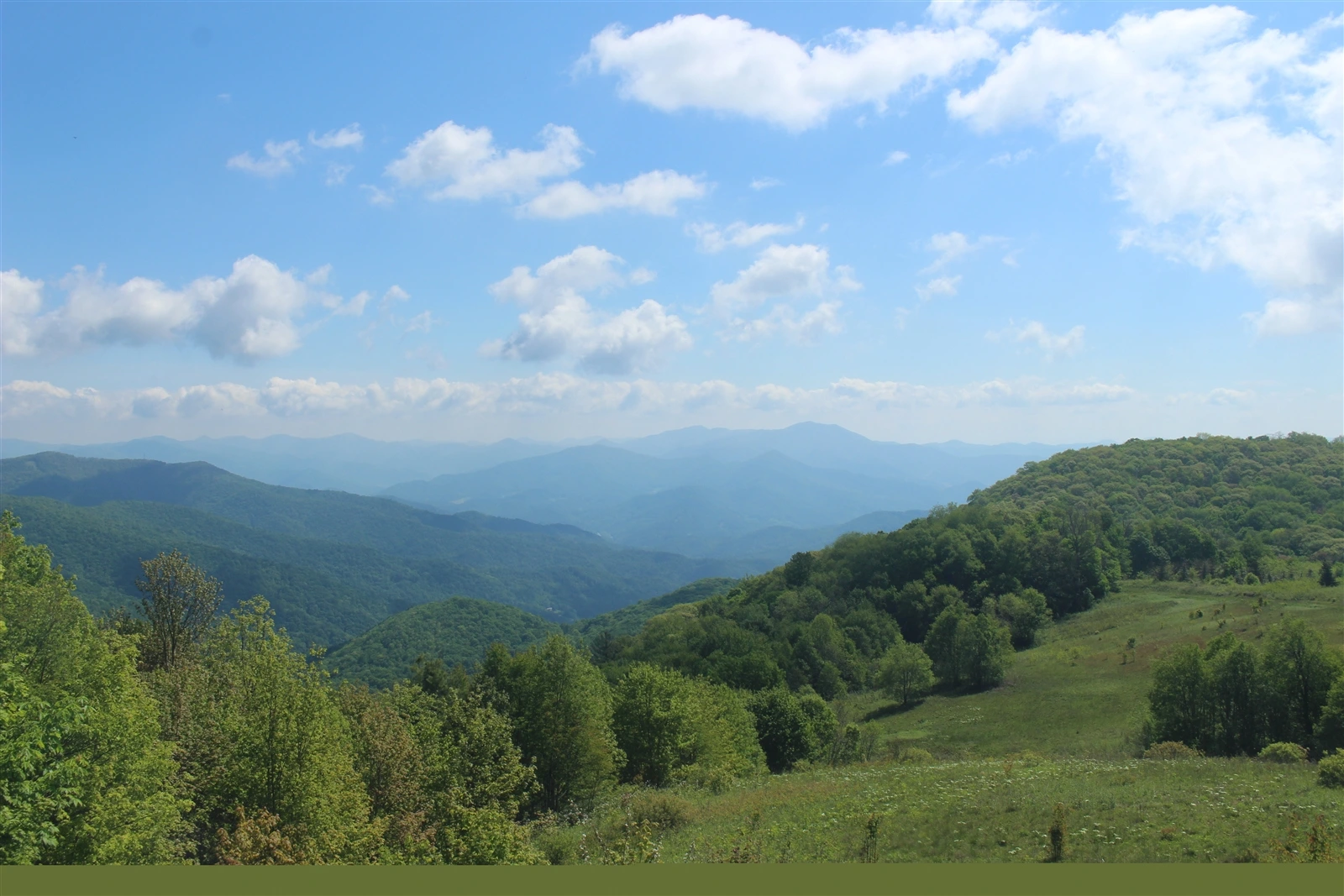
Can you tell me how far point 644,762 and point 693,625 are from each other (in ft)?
184

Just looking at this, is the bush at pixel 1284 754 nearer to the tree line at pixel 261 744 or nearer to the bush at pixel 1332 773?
the bush at pixel 1332 773

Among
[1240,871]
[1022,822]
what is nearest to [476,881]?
[1240,871]

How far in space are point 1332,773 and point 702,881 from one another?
23374mm

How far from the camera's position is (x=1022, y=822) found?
1797cm

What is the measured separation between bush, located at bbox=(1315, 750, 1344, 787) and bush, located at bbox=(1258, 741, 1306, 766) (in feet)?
16.5

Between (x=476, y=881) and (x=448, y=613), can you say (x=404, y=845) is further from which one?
(x=448, y=613)

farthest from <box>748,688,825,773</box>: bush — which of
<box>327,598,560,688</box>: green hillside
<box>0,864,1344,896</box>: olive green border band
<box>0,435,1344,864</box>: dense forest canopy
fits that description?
<box>327,598,560,688</box>: green hillside

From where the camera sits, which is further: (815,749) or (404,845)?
(815,749)

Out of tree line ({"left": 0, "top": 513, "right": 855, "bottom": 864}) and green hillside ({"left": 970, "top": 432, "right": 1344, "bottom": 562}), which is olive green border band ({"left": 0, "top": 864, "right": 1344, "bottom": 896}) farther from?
green hillside ({"left": 970, "top": 432, "right": 1344, "bottom": 562})

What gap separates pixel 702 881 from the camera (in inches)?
264

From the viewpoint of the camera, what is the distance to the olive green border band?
6.41 meters

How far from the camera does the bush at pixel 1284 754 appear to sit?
82.9 feet

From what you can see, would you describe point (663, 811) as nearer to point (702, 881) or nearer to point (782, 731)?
point (702, 881)

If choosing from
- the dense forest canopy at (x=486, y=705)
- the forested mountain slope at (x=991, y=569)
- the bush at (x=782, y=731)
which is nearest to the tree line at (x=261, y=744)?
the dense forest canopy at (x=486, y=705)
